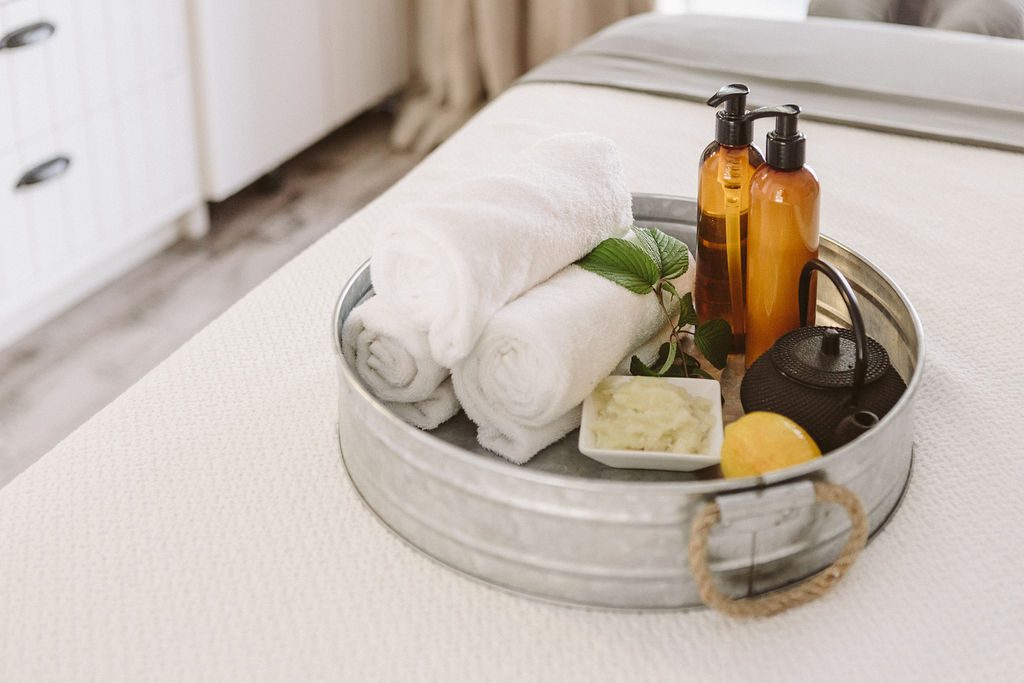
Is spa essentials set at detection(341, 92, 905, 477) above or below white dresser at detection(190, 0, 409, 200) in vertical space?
above

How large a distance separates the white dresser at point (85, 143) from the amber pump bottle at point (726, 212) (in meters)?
1.44

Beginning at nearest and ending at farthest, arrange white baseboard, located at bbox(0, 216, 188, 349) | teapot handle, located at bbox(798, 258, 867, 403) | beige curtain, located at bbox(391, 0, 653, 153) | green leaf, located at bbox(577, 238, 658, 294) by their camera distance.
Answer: teapot handle, located at bbox(798, 258, 867, 403), green leaf, located at bbox(577, 238, 658, 294), white baseboard, located at bbox(0, 216, 188, 349), beige curtain, located at bbox(391, 0, 653, 153)

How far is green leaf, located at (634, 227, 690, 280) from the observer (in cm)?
92

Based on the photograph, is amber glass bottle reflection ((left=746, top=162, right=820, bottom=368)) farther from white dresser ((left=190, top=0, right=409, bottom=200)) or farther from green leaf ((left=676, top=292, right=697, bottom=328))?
white dresser ((left=190, top=0, right=409, bottom=200))

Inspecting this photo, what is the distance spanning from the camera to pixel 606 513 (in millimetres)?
679

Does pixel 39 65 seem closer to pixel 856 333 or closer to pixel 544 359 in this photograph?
pixel 544 359

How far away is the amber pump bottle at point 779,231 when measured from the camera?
33.3 inches

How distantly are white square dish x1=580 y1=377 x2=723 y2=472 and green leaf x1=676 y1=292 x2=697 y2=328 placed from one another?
0.28 ft

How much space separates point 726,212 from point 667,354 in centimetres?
13

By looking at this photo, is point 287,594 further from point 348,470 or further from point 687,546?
point 687,546

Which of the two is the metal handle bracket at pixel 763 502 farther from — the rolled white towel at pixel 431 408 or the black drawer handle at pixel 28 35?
the black drawer handle at pixel 28 35

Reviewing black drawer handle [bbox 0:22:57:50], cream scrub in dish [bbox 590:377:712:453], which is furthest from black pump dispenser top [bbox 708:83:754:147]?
black drawer handle [bbox 0:22:57:50]

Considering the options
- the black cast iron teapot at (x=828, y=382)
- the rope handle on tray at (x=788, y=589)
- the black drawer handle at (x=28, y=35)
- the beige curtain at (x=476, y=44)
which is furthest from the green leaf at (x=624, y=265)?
the beige curtain at (x=476, y=44)

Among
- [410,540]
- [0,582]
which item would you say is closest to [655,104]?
[410,540]
